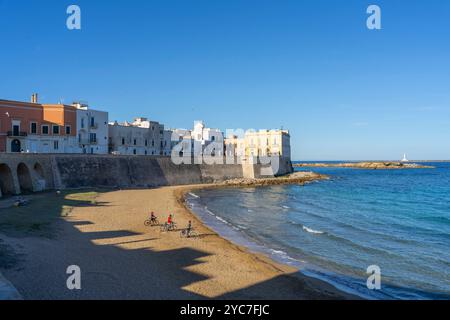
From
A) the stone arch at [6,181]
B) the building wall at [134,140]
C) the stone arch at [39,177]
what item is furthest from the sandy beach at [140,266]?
the building wall at [134,140]

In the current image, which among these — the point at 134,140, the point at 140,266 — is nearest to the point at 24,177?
the point at 140,266

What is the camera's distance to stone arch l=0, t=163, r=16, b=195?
2883cm

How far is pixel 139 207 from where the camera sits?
2778 cm

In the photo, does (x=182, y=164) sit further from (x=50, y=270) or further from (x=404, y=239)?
(x=50, y=270)

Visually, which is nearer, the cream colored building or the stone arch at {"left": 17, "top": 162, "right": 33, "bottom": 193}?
the stone arch at {"left": 17, "top": 162, "right": 33, "bottom": 193}

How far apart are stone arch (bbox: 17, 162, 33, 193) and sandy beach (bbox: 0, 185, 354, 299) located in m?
12.1

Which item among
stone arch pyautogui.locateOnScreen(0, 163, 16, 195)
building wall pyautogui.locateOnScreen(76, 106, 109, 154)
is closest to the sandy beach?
stone arch pyautogui.locateOnScreen(0, 163, 16, 195)

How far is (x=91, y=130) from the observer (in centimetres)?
4538

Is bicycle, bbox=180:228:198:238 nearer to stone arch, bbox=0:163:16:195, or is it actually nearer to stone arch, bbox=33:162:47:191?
stone arch, bbox=0:163:16:195

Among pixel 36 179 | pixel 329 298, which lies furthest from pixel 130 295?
pixel 36 179

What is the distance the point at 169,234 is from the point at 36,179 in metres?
18.8

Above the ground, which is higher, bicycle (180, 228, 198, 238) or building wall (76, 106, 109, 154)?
building wall (76, 106, 109, 154)

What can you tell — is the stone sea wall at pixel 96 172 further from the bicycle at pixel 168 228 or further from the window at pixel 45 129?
the bicycle at pixel 168 228

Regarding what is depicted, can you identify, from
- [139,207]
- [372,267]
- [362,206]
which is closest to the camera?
[372,267]
